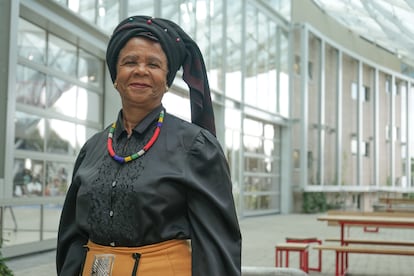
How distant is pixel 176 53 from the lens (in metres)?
1.58

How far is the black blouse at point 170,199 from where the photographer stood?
1464mm

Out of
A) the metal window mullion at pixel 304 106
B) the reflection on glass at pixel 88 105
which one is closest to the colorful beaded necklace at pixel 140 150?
the reflection on glass at pixel 88 105

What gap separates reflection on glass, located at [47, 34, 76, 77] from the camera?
933cm

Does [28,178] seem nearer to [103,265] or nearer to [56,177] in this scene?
[56,177]

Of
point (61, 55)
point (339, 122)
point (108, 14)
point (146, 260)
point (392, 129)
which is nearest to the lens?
point (146, 260)

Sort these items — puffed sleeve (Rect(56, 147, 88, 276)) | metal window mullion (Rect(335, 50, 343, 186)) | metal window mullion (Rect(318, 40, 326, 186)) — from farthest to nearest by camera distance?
metal window mullion (Rect(335, 50, 343, 186))
metal window mullion (Rect(318, 40, 326, 186))
puffed sleeve (Rect(56, 147, 88, 276))

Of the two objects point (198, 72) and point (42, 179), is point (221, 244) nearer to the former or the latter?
point (198, 72)

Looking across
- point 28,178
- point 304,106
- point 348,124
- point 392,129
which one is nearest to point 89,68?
point 28,178

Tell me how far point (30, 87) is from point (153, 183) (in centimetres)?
773

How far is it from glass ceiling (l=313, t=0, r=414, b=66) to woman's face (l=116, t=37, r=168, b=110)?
58.2ft

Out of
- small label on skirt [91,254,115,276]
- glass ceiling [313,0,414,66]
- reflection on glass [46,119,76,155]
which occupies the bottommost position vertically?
small label on skirt [91,254,115,276]

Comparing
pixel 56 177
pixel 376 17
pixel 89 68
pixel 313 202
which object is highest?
pixel 376 17

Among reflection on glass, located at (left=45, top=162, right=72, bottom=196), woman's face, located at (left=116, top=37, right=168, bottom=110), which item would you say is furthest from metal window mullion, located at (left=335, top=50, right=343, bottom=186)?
woman's face, located at (left=116, top=37, right=168, bottom=110)

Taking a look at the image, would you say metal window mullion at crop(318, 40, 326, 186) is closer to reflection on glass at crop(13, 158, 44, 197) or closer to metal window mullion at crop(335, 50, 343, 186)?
metal window mullion at crop(335, 50, 343, 186)
